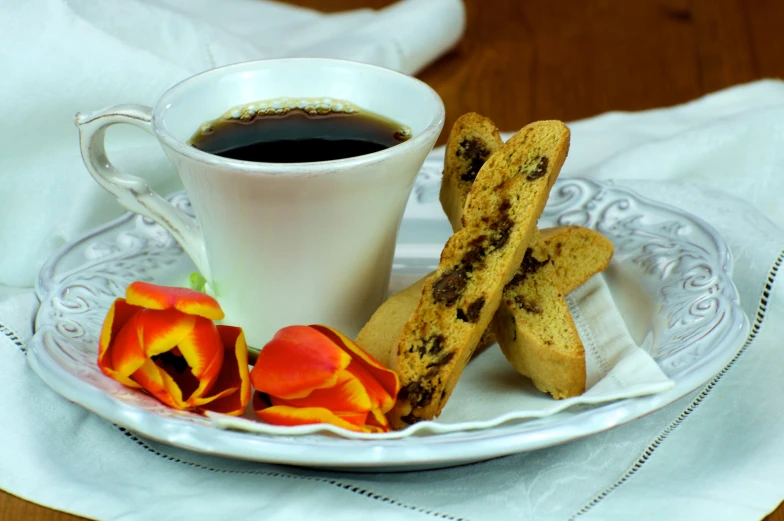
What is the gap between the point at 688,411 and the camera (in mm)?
1177

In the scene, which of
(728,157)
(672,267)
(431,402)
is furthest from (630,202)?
(431,402)

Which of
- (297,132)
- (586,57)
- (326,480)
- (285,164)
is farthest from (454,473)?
(586,57)

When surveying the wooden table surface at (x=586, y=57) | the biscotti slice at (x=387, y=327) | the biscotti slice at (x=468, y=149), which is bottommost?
the wooden table surface at (x=586, y=57)

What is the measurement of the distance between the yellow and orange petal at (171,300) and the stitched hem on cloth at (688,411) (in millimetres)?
447

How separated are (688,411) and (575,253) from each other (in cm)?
29

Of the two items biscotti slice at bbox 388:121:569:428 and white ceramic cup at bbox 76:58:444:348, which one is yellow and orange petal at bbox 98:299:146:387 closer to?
white ceramic cup at bbox 76:58:444:348

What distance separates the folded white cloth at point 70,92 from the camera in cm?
163

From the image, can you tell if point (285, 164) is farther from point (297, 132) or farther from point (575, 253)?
point (575, 253)

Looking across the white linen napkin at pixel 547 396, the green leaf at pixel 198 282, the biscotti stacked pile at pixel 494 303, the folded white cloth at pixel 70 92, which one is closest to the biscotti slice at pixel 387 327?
the biscotti stacked pile at pixel 494 303

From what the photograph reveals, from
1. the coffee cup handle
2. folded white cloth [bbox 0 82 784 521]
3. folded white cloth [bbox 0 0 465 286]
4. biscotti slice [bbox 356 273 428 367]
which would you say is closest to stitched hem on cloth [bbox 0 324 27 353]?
folded white cloth [bbox 0 82 784 521]

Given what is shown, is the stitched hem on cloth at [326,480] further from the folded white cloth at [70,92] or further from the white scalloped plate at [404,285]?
the folded white cloth at [70,92]

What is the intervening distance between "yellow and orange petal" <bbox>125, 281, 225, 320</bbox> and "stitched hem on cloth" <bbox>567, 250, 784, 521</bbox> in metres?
0.45

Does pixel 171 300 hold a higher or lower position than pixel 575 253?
higher

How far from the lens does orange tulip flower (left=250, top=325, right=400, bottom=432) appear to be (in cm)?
101
